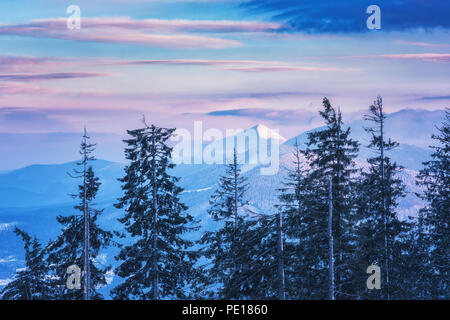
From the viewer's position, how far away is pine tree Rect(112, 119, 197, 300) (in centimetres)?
2256

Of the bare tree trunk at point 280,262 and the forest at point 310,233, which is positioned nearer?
the bare tree trunk at point 280,262

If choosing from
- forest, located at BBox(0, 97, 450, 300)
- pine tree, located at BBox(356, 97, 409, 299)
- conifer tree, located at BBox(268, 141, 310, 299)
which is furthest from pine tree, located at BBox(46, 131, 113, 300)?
pine tree, located at BBox(356, 97, 409, 299)

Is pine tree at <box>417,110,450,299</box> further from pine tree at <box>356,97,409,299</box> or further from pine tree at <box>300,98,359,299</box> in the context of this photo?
pine tree at <box>300,98,359,299</box>

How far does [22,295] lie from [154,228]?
8.76 meters

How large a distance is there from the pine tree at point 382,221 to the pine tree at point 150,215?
8755 mm

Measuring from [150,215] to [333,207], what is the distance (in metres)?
8.42

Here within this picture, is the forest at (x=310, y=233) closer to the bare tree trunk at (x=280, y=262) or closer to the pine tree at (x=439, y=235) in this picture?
the pine tree at (x=439, y=235)

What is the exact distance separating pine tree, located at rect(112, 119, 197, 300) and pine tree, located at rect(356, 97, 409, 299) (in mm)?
8755

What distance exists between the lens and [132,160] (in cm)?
2297

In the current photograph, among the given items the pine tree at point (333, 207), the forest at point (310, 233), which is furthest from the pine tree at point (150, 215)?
the pine tree at point (333, 207)

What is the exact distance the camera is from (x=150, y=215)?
22547 millimetres

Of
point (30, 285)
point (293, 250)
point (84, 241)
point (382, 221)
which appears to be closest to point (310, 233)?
point (293, 250)

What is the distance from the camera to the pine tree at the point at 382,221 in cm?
2262
